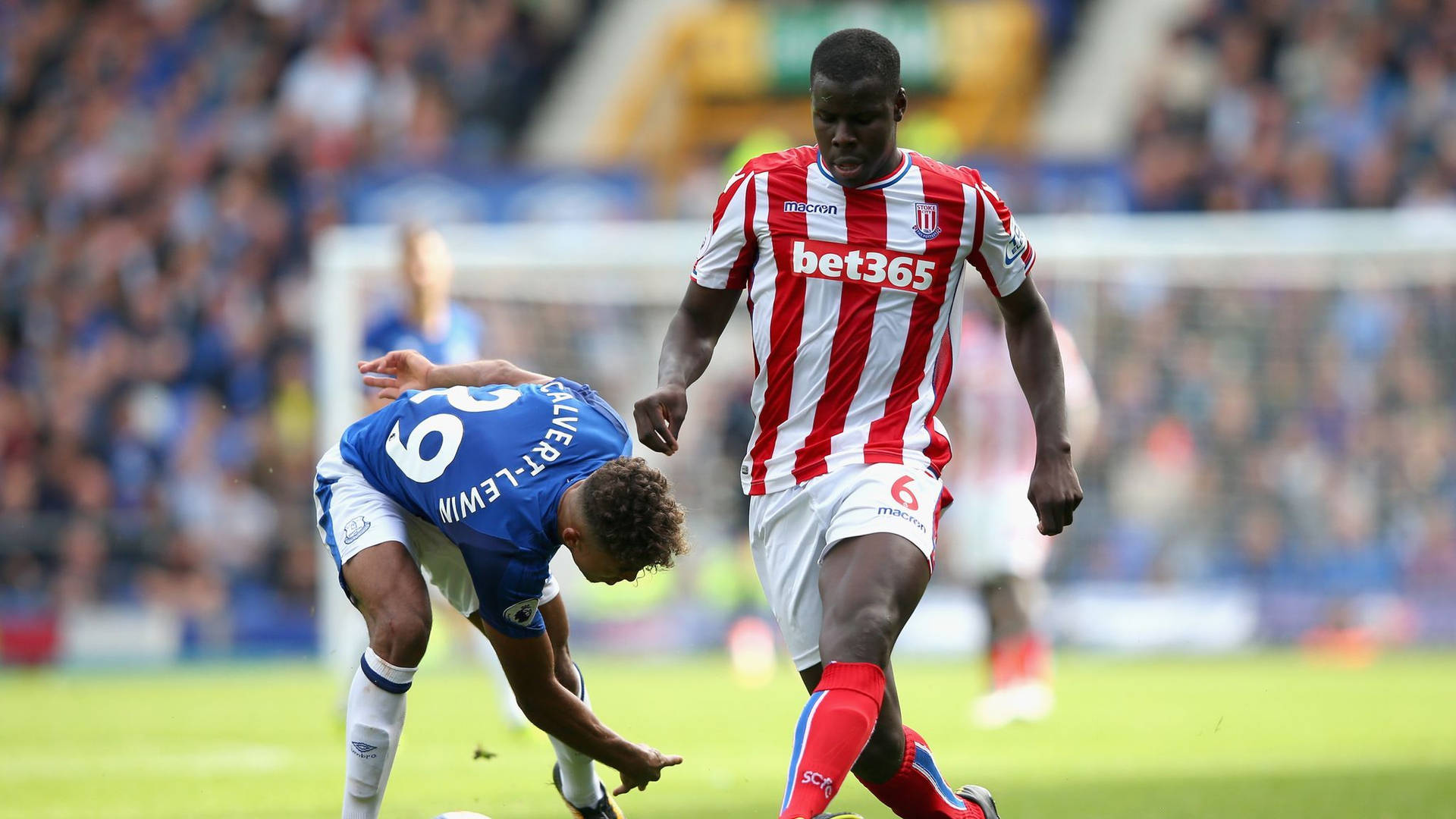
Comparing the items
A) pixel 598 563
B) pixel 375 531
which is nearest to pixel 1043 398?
pixel 598 563

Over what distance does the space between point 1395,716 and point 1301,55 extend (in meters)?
10.5

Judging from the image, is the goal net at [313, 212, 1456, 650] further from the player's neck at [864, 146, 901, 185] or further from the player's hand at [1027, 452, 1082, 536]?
the player's hand at [1027, 452, 1082, 536]

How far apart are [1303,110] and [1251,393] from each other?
4.91 meters

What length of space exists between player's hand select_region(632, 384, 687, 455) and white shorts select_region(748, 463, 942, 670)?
40 centimetres

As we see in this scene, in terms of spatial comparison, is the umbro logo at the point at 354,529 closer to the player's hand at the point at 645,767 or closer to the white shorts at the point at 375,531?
the white shorts at the point at 375,531

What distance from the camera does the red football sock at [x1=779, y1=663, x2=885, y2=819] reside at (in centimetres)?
449

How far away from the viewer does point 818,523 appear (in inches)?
199

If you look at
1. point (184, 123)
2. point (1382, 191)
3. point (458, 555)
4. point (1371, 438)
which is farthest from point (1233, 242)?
point (184, 123)

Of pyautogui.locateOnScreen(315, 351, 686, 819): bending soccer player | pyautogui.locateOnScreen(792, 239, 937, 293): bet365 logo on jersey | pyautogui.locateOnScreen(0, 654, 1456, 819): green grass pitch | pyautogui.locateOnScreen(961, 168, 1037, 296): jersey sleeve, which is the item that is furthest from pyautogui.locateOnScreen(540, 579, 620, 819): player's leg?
pyautogui.locateOnScreen(961, 168, 1037, 296): jersey sleeve

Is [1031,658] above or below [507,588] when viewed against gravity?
above

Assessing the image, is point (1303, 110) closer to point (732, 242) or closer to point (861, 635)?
point (732, 242)

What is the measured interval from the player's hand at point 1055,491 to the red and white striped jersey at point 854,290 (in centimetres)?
28

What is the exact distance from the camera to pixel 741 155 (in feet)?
53.8

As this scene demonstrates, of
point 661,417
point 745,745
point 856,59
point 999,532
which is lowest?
point 661,417
